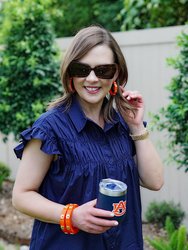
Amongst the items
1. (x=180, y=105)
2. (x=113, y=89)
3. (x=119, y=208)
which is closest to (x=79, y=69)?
(x=113, y=89)

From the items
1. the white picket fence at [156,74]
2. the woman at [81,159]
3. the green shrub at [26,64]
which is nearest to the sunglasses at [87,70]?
the woman at [81,159]

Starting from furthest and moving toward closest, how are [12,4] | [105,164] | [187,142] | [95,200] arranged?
[12,4] → [187,142] → [105,164] → [95,200]

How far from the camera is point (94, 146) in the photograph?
6.66 feet

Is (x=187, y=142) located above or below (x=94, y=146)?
below

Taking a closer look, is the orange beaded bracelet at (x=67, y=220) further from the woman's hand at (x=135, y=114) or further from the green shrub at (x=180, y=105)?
the green shrub at (x=180, y=105)

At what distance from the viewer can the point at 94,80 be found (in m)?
2.05

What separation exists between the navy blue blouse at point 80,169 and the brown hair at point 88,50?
0.06 m

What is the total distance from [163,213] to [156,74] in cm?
144

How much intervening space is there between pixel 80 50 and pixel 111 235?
2.45ft

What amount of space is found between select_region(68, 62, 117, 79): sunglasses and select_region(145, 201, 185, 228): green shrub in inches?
132

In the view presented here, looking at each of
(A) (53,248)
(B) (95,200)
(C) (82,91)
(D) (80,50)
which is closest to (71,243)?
(A) (53,248)

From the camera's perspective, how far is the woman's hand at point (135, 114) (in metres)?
2.23

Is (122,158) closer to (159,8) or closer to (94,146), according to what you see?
(94,146)

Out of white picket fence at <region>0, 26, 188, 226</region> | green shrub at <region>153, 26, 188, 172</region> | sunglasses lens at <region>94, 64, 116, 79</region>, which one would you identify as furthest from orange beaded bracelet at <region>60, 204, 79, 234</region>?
white picket fence at <region>0, 26, 188, 226</region>
